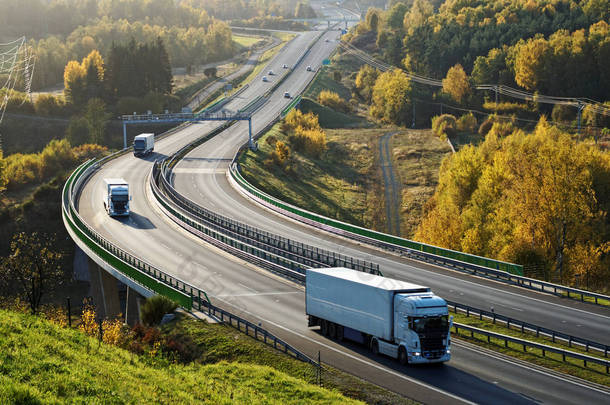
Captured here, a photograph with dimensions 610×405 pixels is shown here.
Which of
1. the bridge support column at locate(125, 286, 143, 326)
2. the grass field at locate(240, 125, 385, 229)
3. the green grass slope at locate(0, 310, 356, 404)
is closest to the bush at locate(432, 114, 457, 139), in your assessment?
the grass field at locate(240, 125, 385, 229)

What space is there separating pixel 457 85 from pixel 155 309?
12857 centimetres

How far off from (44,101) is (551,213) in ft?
343

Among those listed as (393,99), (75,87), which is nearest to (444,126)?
(393,99)

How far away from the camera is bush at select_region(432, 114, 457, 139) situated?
458 feet

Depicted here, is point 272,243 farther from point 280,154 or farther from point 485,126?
point 485,126

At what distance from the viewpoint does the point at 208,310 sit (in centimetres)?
4384

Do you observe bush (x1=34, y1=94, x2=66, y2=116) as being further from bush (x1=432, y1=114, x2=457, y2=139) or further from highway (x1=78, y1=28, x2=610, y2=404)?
bush (x1=432, y1=114, x2=457, y2=139)

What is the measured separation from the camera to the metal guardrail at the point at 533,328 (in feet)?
118

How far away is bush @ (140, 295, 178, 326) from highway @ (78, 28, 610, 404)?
13.8 feet

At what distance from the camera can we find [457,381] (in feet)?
106

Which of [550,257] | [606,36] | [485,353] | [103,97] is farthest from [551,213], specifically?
[103,97]

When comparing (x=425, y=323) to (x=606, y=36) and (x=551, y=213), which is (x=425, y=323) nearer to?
(x=551, y=213)

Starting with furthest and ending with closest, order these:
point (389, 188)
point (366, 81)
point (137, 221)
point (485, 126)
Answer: point (366, 81)
point (485, 126)
point (389, 188)
point (137, 221)

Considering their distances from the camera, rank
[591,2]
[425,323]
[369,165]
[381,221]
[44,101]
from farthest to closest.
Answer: [591,2] < [44,101] < [369,165] < [381,221] < [425,323]
